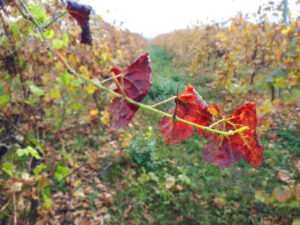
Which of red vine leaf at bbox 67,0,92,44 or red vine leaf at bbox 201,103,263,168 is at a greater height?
red vine leaf at bbox 67,0,92,44

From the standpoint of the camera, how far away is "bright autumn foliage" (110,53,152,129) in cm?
40

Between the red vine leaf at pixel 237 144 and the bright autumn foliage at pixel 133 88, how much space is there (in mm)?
137

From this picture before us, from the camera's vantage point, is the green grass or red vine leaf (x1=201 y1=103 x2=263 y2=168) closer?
red vine leaf (x1=201 y1=103 x2=263 y2=168)

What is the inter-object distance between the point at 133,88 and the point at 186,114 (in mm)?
118

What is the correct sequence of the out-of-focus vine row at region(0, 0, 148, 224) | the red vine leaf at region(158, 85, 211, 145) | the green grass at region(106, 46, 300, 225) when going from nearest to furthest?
1. the red vine leaf at region(158, 85, 211, 145)
2. the out-of-focus vine row at region(0, 0, 148, 224)
3. the green grass at region(106, 46, 300, 225)

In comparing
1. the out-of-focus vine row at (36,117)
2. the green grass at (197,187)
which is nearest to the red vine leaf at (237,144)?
the out-of-focus vine row at (36,117)

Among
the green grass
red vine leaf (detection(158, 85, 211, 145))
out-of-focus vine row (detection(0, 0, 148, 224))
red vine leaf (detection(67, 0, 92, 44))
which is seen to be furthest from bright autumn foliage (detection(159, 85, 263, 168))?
the green grass

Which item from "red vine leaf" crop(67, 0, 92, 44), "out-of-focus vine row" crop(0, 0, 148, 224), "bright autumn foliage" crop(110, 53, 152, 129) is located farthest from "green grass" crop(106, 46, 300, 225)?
"bright autumn foliage" crop(110, 53, 152, 129)

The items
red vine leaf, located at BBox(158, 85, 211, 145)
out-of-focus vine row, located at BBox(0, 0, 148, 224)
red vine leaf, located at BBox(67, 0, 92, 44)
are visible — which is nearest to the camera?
red vine leaf, located at BBox(158, 85, 211, 145)

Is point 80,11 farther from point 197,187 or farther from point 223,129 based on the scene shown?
point 197,187

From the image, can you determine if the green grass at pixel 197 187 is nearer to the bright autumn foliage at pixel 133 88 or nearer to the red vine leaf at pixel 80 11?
the red vine leaf at pixel 80 11

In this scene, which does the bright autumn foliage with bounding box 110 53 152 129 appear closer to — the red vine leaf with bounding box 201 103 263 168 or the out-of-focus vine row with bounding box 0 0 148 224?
the red vine leaf with bounding box 201 103 263 168

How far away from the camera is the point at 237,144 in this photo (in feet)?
1.29

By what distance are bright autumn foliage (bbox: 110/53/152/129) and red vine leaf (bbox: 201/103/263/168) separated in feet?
0.45
